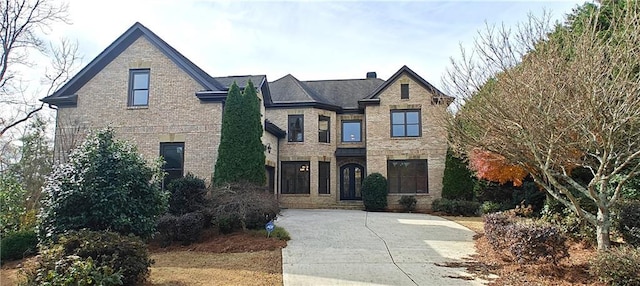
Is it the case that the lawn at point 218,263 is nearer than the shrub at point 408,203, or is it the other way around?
the lawn at point 218,263

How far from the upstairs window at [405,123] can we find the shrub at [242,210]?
11.1m

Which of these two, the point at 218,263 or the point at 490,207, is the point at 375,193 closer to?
the point at 490,207

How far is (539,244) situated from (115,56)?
1594cm

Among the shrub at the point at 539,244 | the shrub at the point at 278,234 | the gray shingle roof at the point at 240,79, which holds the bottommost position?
the shrub at the point at 278,234

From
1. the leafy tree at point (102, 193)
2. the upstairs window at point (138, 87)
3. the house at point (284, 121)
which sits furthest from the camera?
the upstairs window at point (138, 87)

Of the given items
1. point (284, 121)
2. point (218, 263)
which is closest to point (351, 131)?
point (284, 121)

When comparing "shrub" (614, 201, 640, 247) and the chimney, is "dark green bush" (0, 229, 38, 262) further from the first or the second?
the chimney

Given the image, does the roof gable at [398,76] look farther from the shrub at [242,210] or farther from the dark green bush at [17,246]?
the dark green bush at [17,246]

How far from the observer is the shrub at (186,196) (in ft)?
38.9

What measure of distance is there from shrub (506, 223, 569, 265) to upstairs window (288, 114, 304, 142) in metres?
15.1

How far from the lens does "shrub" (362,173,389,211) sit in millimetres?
20109

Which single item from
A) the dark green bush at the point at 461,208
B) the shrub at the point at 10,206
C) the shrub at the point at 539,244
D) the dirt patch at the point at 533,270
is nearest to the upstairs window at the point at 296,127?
the dark green bush at the point at 461,208

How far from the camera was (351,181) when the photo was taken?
22.9 metres

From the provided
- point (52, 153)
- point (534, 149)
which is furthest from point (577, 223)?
point (52, 153)
